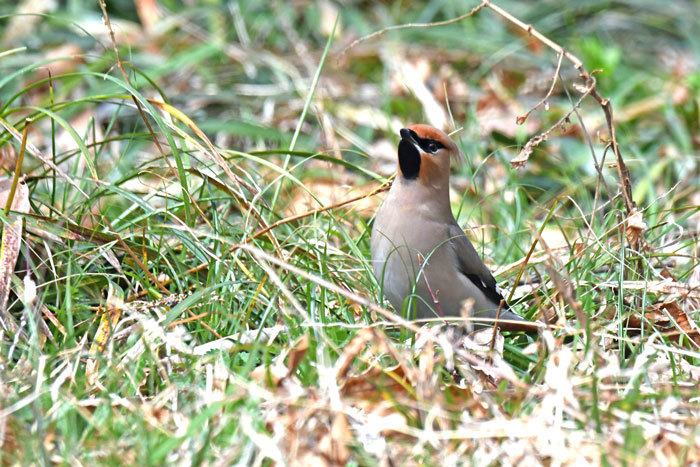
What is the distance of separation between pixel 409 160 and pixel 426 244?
1.26 feet

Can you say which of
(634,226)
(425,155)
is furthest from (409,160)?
(634,226)

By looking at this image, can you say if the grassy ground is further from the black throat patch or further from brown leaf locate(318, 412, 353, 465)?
the black throat patch

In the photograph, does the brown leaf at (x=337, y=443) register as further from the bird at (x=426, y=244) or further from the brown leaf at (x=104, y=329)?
the bird at (x=426, y=244)

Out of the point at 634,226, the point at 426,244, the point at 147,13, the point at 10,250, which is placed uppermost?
the point at 147,13

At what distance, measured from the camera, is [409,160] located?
4.08m

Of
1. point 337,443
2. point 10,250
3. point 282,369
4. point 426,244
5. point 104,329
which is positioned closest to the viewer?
point 337,443

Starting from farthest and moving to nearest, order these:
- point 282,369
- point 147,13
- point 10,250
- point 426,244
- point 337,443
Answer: point 147,13 < point 426,244 < point 10,250 < point 282,369 < point 337,443

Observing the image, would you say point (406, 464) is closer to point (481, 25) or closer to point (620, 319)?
point (620, 319)

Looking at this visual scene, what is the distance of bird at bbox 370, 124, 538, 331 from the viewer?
152 inches

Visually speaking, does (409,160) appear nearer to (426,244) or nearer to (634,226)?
(426,244)

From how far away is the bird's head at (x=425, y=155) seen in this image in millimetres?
4070

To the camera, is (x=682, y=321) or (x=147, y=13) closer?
(x=682, y=321)

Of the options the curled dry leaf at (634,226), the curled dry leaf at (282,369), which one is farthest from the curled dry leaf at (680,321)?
the curled dry leaf at (282,369)

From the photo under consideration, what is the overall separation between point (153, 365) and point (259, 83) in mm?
5072
